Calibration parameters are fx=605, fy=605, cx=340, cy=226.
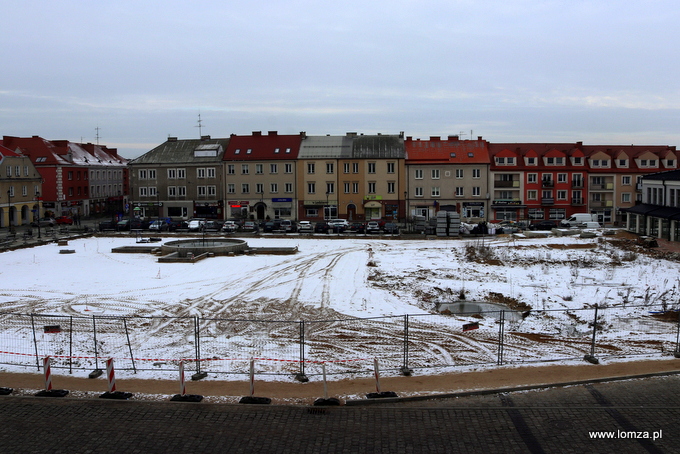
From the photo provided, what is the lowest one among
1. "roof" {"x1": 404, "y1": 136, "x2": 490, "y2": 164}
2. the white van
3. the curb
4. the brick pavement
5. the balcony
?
the brick pavement

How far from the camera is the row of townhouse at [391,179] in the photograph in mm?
65625

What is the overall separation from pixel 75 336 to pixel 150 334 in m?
2.34

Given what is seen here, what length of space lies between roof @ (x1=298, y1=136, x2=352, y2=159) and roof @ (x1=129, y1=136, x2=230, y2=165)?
32.4 ft

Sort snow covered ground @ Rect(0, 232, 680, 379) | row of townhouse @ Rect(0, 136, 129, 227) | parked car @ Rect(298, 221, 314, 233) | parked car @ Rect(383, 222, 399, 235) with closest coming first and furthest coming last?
snow covered ground @ Rect(0, 232, 680, 379) < parked car @ Rect(383, 222, 399, 235) < parked car @ Rect(298, 221, 314, 233) < row of townhouse @ Rect(0, 136, 129, 227)

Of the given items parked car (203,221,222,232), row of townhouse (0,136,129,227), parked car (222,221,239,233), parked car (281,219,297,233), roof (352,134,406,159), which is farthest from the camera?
roof (352,134,406,159)

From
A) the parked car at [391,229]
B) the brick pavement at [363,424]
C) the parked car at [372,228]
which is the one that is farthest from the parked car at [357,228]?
the brick pavement at [363,424]

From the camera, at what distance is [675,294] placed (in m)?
25.1

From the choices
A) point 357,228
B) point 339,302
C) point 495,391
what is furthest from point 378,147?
point 495,391

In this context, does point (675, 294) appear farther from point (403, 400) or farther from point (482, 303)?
point (403, 400)

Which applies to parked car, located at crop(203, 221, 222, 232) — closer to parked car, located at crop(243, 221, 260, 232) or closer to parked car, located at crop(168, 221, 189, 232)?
parked car, located at crop(168, 221, 189, 232)

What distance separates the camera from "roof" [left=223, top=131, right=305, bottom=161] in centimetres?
6831

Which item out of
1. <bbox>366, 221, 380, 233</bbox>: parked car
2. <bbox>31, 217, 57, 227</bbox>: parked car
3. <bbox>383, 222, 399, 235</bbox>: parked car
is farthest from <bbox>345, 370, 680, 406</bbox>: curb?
<bbox>31, 217, 57, 227</bbox>: parked car

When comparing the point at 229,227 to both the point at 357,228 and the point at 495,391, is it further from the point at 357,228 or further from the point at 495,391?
the point at 495,391

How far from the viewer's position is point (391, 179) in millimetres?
66062
